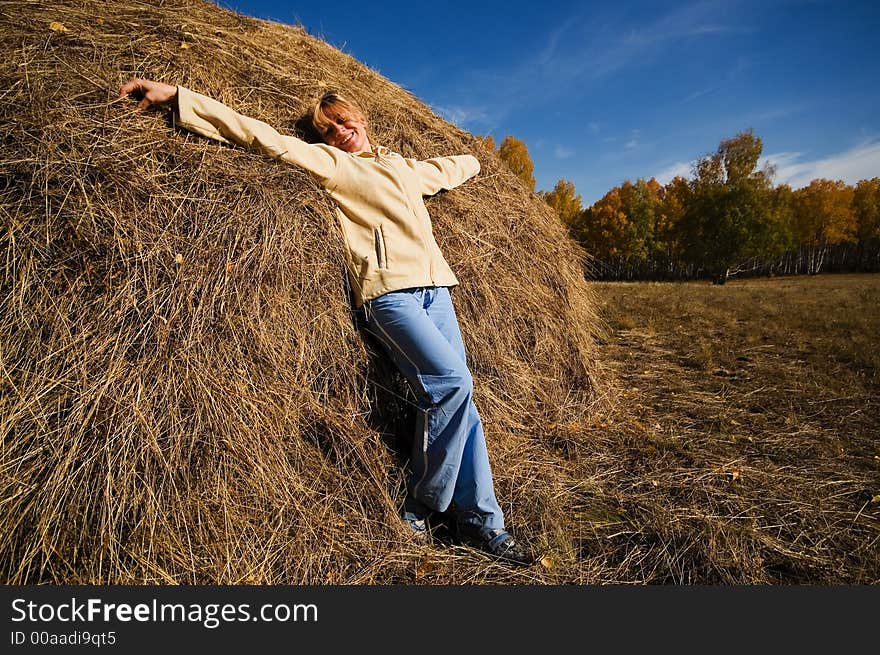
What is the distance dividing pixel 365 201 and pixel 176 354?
1172 mm

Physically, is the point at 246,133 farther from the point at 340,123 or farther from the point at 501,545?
the point at 501,545

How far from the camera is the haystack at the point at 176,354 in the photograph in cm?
189

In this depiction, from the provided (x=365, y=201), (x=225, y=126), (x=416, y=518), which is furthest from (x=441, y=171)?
(x=416, y=518)

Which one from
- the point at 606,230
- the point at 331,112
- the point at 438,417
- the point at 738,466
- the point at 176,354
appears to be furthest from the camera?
the point at 606,230

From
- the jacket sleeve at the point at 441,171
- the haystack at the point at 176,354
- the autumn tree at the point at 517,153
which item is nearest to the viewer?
the haystack at the point at 176,354

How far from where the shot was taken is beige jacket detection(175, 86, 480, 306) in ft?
7.53

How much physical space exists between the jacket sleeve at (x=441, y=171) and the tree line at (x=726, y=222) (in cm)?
1602

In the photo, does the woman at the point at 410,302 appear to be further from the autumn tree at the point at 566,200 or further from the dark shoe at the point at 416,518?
the autumn tree at the point at 566,200

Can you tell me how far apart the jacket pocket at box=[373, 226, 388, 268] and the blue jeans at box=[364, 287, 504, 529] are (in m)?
0.16

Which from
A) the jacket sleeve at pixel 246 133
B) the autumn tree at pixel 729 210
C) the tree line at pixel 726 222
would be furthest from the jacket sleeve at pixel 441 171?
the autumn tree at pixel 729 210

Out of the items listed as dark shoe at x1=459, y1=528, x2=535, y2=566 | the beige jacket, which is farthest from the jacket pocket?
dark shoe at x1=459, y1=528, x2=535, y2=566

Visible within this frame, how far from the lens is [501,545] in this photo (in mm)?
2293

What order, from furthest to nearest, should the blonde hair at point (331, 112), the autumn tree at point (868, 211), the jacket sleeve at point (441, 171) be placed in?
the autumn tree at point (868, 211), the jacket sleeve at point (441, 171), the blonde hair at point (331, 112)

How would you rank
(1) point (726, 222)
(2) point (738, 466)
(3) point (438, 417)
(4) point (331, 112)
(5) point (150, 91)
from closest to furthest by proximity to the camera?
(5) point (150, 91) → (3) point (438, 417) → (4) point (331, 112) → (2) point (738, 466) → (1) point (726, 222)
